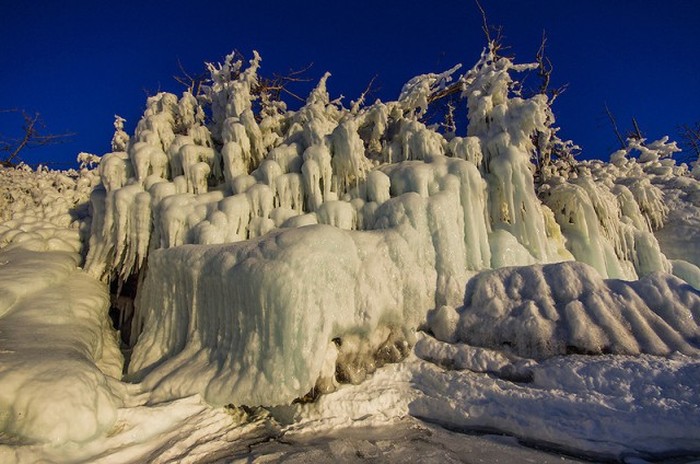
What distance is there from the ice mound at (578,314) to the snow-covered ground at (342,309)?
0.03m

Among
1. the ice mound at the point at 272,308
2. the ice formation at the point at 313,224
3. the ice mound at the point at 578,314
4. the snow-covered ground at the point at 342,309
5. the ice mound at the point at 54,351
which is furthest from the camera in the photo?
the ice formation at the point at 313,224

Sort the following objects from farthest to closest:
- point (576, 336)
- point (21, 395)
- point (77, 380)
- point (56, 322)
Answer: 1. point (56, 322)
2. point (576, 336)
3. point (77, 380)
4. point (21, 395)

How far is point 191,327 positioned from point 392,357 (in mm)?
2992

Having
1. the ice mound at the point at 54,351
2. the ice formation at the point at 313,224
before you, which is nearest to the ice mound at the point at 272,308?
the ice formation at the point at 313,224

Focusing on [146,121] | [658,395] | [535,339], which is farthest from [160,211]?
[658,395]

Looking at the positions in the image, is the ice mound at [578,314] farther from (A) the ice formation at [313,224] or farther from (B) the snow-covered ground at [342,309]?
(A) the ice formation at [313,224]

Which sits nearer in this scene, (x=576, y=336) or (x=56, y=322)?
(x=576, y=336)

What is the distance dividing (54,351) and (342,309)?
11.3 ft

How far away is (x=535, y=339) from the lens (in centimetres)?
550

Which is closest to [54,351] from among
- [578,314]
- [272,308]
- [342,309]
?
[272,308]

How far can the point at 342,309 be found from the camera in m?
5.55

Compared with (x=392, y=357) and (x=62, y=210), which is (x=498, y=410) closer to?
(x=392, y=357)

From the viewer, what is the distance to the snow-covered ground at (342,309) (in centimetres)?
416

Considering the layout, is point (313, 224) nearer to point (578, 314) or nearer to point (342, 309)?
point (342, 309)
